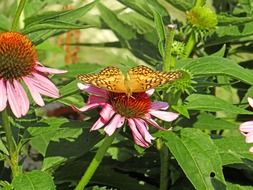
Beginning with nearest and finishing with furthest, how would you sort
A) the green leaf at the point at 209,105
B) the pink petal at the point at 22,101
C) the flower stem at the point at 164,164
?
the pink petal at the point at 22,101
the green leaf at the point at 209,105
the flower stem at the point at 164,164

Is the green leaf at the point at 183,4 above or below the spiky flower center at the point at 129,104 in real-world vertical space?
above

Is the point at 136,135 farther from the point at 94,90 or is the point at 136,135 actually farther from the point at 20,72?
the point at 20,72

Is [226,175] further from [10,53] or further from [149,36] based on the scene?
[10,53]

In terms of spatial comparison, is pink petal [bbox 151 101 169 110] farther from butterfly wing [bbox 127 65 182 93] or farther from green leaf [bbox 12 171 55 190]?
green leaf [bbox 12 171 55 190]

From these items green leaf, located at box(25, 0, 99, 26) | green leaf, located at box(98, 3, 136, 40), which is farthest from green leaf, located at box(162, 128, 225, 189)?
green leaf, located at box(98, 3, 136, 40)

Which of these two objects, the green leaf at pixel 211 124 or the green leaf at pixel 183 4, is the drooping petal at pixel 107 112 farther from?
the green leaf at pixel 183 4

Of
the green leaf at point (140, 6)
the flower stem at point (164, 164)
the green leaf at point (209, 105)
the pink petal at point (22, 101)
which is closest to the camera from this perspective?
the pink petal at point (22, 101)

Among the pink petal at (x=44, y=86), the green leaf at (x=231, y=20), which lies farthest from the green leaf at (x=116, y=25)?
the pink petal at (x=44, y=86)

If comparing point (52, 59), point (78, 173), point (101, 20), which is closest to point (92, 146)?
point (78, 173)
